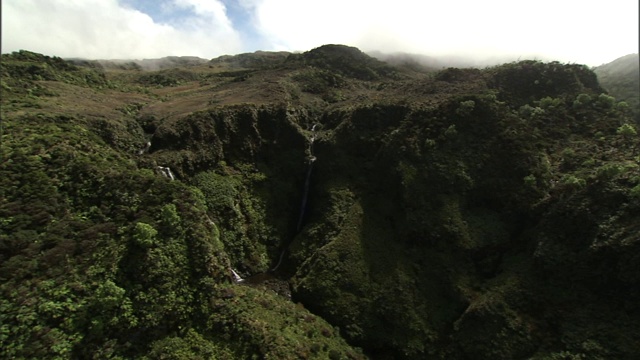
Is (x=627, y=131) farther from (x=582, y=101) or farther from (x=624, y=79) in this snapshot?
(x=624, y=79)

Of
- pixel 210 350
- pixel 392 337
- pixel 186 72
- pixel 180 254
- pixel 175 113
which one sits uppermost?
pixel 186 72

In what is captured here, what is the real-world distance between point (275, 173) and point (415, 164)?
23.9 meters

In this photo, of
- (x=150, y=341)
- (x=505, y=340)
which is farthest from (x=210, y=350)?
(x=505, y=340)

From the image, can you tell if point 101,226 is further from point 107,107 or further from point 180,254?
point 107,107

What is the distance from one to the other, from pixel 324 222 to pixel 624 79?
7446 centimetres

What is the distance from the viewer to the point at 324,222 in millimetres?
58656

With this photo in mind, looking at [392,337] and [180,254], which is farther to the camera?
[392,337]

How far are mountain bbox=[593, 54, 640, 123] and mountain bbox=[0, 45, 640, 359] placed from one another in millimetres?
9943

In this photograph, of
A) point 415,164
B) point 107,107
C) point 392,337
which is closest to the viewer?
point 392,337

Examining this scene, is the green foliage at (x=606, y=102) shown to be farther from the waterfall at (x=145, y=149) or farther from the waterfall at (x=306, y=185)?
the waterfall at (x=145, y=149)

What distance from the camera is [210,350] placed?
36938 mm

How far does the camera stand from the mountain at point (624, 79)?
69838 mm

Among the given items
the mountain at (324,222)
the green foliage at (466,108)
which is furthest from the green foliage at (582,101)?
the green foliage at (466,108)

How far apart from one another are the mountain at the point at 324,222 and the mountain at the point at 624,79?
9943mm
